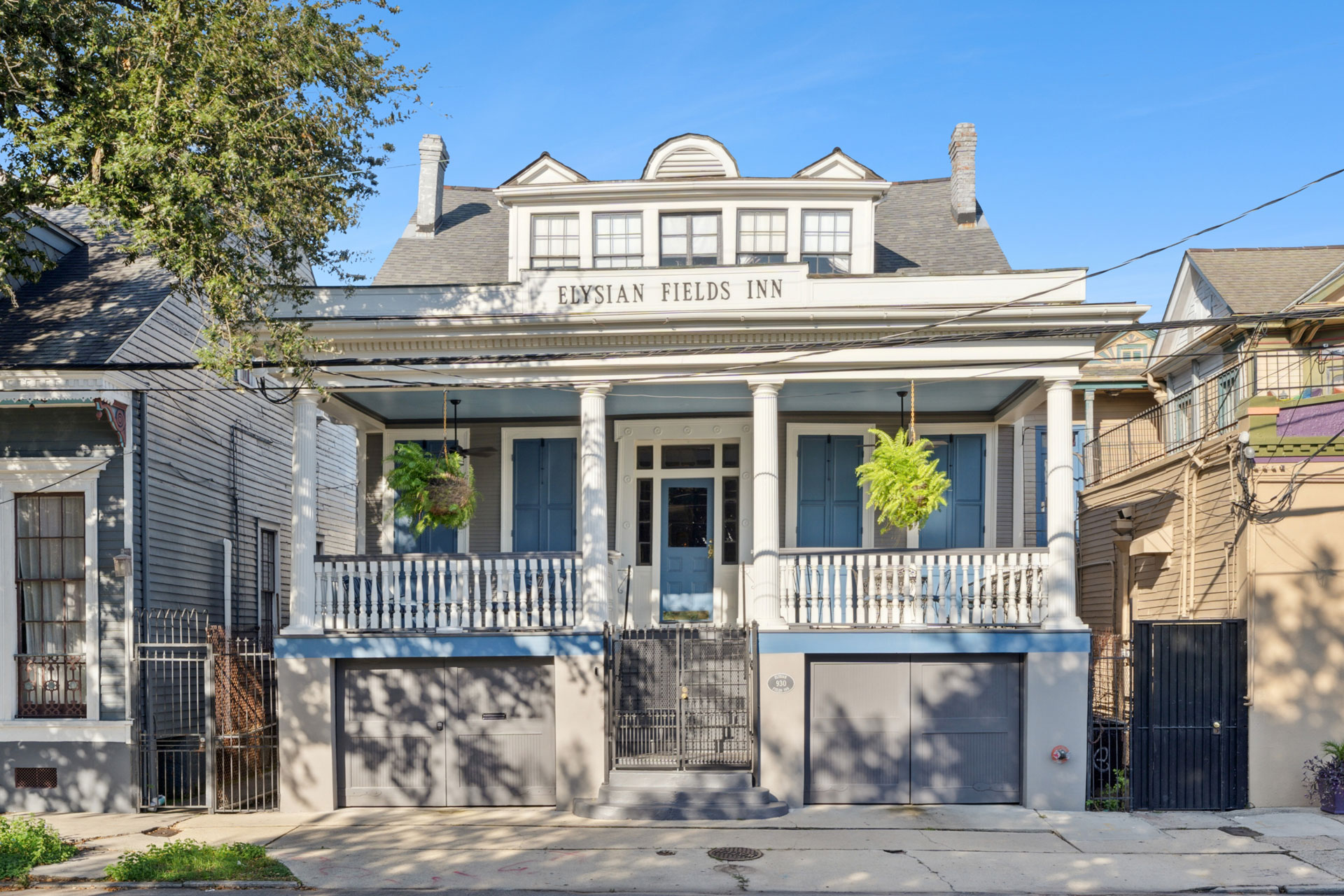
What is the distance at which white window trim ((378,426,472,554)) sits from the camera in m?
15.7

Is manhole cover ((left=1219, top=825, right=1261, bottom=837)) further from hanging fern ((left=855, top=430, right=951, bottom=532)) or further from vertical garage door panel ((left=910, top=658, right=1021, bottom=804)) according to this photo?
hanging fern ((left=855, top=430, right=951, bottom=532))

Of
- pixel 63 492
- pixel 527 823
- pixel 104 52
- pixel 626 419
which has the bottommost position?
pixel 527 823

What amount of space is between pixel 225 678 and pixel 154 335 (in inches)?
185

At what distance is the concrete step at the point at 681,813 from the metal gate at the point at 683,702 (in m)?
0.58

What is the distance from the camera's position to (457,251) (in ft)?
53.9

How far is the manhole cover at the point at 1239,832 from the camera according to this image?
11.1m

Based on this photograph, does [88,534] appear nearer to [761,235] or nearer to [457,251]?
[457,251]

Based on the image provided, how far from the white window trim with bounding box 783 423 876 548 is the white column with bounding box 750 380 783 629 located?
8.90 ft

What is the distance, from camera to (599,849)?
34.8 feet

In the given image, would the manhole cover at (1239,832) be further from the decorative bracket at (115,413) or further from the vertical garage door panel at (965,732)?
the decorative bracket at (115,413)

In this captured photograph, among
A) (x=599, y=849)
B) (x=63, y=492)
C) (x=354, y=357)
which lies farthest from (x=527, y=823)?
(x=63, y=492)

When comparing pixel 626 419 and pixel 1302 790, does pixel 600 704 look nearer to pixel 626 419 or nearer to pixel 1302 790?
pixel 626 419

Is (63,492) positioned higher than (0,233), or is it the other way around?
(0,233)

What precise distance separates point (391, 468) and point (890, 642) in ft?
24.8
